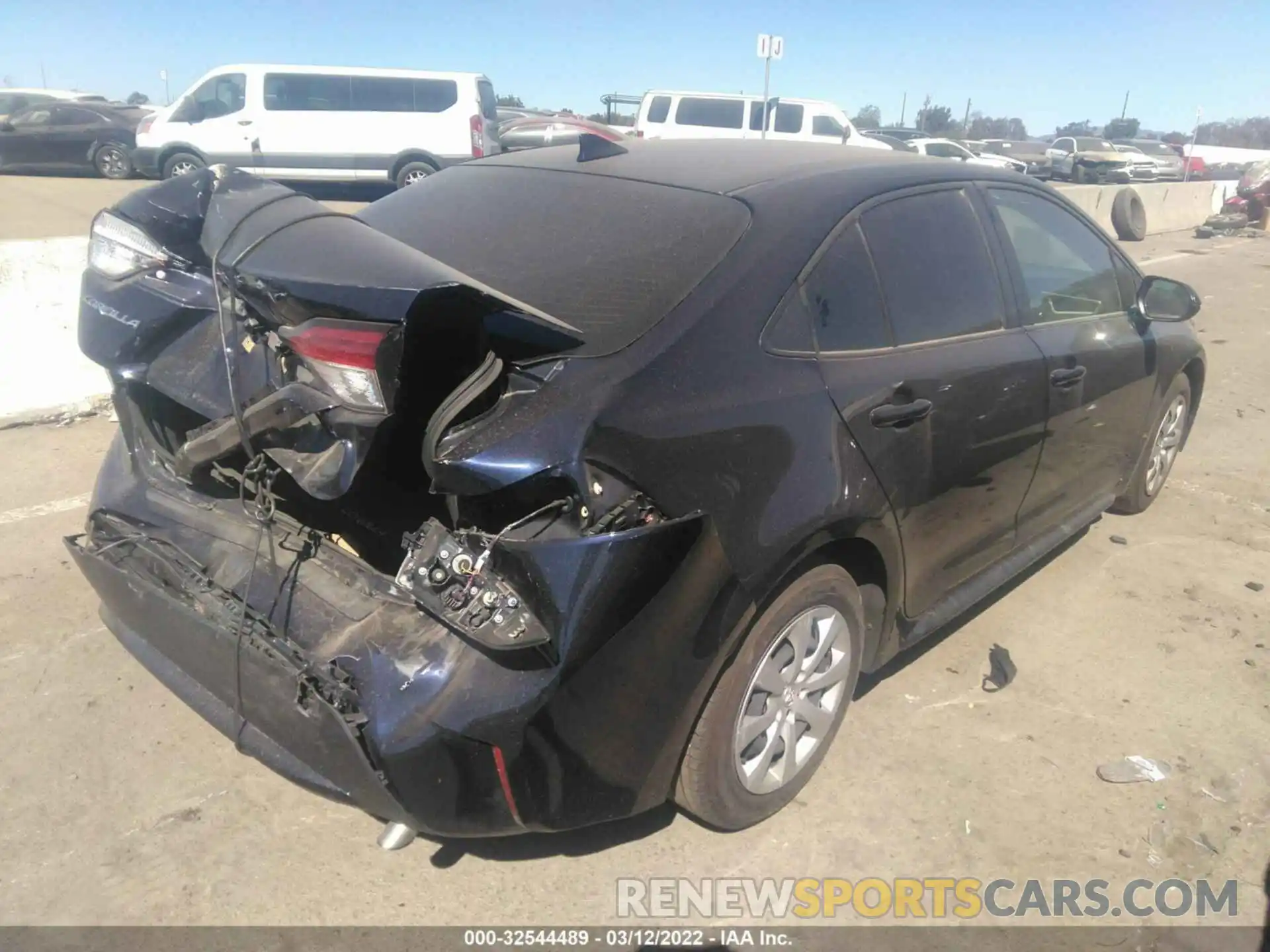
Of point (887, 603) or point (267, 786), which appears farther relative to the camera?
point (887, 603)

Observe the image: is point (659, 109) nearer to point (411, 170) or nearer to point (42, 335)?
point (411, 170)

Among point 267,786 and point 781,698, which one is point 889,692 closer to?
point 781,698

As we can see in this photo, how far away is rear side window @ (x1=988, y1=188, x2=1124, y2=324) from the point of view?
3455 mm

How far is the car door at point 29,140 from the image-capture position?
1948 centimetres

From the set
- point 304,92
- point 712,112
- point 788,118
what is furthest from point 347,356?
point 788,118

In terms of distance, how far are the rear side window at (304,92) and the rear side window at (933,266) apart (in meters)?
15.9

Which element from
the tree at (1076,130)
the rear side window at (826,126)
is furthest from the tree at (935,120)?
the rear side window at (826,126)

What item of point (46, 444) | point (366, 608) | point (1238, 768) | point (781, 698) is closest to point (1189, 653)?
point (1238, 768)

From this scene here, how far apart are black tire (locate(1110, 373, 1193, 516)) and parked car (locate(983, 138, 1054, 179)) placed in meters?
26.6

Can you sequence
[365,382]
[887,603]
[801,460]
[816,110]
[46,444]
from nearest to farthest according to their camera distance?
1. [365,382]
2. [801,460]
3. [887,603]
4. [46,444]
5. [816,110]

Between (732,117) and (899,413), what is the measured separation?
1964cm

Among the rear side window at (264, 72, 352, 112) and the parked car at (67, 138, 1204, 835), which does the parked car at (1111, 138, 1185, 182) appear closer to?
the rear side window at (264, 72, 352, 112)

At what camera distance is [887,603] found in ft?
9.60

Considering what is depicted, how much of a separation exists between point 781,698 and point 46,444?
14.5ft
